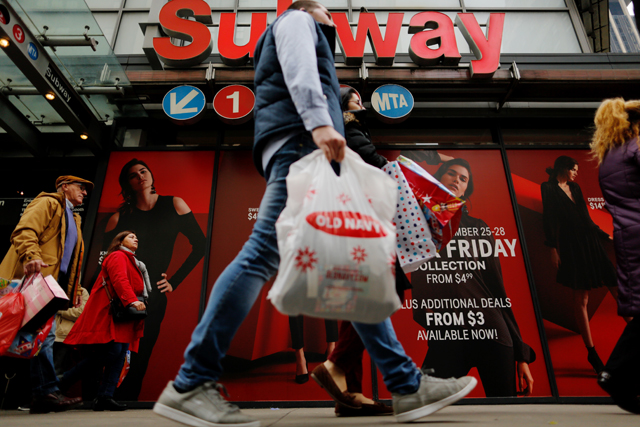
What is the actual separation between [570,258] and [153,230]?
4951 mm

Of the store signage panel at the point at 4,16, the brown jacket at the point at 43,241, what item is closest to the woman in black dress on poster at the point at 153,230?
the brown jacket at the point at 43,241

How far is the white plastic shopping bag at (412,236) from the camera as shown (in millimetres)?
2078

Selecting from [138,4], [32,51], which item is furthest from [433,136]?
[138,4]

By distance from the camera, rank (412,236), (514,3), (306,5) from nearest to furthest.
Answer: (306,5)
(412,236)
(514,3)

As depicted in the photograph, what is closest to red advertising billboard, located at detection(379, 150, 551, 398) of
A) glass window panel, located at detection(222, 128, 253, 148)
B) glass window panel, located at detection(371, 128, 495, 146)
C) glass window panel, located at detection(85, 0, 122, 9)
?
glass window panel, located at detection(371, 128, 495, 146)

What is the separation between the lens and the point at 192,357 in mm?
1313

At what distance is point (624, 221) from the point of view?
229 cm

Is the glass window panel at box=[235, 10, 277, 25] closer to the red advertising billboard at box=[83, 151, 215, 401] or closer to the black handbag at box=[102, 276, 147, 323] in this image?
the red advertising billboard at box=[83, 151, 215, 401]

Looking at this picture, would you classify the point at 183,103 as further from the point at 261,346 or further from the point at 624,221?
the point at 624,221

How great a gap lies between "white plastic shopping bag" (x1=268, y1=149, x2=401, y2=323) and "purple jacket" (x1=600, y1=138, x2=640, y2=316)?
172 centimetres

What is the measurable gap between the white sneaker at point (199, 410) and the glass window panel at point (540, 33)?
21.6ft

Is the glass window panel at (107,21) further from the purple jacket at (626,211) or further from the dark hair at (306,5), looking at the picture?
the purple jacket at (626,211)

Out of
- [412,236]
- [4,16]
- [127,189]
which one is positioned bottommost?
[412,236]

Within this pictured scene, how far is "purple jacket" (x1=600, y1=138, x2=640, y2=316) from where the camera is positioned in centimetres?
217
